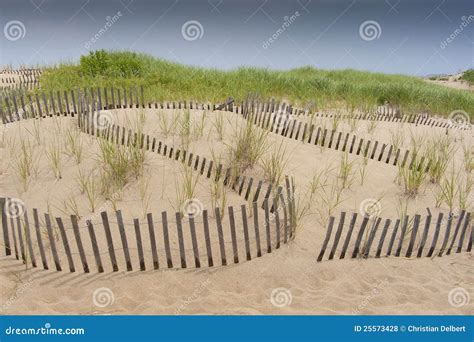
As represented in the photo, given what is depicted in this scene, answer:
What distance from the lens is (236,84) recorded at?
1566 centimetres

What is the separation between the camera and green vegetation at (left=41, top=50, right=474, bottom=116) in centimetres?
1525

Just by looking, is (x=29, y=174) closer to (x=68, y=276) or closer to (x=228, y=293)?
(x=68, y=276)

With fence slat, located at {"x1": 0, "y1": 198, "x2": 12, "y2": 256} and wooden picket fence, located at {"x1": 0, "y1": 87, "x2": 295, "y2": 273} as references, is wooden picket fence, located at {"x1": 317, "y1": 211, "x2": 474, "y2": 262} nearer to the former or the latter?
wooden picket fence, located at {"x1": 0, "y1": 87, "x2": 295, "y2": 273}

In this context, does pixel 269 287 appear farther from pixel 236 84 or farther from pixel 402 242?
pixel 236 84

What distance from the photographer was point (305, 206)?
5570mm

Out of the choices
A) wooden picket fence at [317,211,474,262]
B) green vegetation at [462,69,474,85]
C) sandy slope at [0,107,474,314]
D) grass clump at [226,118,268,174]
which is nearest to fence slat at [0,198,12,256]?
sandy slope at [0,107,474,314]

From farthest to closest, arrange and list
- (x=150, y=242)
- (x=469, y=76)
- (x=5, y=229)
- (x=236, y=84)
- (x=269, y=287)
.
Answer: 1. (x=469, y=76)
2. (x=236, y=84)
3. (x=150, y=242)
4. (x=5, y=229)
5. (x=269, y=287)

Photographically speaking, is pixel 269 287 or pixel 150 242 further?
pixel 150 242

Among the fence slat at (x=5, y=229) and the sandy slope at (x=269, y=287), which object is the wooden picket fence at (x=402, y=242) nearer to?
the sandy slope at (x=269, y=287)

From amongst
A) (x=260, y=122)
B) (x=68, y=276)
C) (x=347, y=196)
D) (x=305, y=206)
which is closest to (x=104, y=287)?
(x=68, y=276)

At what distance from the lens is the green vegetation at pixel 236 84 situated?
15252mm

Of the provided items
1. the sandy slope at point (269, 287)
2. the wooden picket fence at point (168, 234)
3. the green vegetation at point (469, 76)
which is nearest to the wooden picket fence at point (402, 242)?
A: the sandy slope at point (269, 287)

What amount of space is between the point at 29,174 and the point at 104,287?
3.69 m

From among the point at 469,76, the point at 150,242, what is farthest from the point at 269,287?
the point at 469,76
